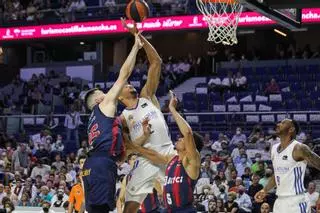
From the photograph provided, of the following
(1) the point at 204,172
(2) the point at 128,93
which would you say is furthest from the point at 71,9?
(2) the point at 128,93

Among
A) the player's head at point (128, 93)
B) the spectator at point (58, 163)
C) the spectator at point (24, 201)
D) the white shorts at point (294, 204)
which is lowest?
the spectator at point (24, 201)

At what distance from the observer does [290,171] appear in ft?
24.8

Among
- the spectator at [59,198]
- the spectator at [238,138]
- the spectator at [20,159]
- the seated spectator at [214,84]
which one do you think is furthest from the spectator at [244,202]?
the seated spectator at [214,84]

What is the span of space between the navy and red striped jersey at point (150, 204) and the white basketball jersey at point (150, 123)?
0.53 m

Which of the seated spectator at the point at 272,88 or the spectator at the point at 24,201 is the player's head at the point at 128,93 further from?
the seated spectator at the point at 272,88

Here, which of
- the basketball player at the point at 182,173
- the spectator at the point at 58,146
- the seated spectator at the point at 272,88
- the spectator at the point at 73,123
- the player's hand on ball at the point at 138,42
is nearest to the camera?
the basketball player at the point at 182,173

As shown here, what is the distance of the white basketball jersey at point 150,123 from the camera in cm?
740

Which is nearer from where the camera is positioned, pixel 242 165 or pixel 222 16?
pixel 222 16

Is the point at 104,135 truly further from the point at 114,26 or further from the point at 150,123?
the point at 114,26

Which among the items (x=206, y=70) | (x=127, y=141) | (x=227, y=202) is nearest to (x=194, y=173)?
(x=127, y=141)

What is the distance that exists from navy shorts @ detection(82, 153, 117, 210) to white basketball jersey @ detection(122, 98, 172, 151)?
970 millimetres

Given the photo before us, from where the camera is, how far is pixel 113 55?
29859mm

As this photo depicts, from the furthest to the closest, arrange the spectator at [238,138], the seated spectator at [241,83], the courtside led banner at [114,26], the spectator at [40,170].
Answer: the courtside led banner at [114,26] < the seated spectator at [241,83] < the spectator at [40,170] < the spectator at [238,138]

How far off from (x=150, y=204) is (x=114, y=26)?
19480 millimetres
